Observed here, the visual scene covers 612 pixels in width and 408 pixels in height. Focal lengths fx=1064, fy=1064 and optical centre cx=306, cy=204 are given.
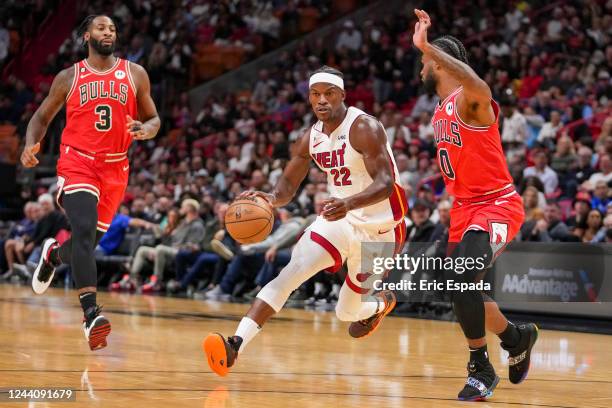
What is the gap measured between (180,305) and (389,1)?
13.7 meters

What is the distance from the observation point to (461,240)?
246 inches

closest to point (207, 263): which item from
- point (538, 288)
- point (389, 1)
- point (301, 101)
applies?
point (538, 288)

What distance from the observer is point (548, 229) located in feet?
39.8

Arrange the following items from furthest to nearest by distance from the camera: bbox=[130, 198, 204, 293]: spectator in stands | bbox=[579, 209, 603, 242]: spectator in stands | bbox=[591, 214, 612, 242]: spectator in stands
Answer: bbox=[130, 198, 204, 293]: spectator in stands
bbox=[579, 209, 603, 242]: spectator in stands
bbox=[591, 214, 612, 242]: spectator in stands

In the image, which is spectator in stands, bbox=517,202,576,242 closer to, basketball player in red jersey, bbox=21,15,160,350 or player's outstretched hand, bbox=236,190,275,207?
basketball player in red jersey, bbox=21,15,160,350

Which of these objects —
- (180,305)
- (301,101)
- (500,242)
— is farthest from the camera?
(301,101)

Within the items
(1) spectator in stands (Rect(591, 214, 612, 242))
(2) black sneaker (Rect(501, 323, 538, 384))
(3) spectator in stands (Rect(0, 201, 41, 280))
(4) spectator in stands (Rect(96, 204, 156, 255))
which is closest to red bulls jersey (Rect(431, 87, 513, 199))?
(2) black sneaker (Rect(501, 323, 538, 384))

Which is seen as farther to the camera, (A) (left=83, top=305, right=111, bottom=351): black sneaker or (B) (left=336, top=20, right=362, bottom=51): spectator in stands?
(B) (left=336, top=20, right=362, bottom=51): spectator in stands

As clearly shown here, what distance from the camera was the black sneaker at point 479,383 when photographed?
231 inches

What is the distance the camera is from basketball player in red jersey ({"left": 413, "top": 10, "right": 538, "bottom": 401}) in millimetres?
5965

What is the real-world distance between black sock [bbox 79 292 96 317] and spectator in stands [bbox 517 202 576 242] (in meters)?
6.23

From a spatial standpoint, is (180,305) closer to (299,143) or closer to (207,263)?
(207,263)

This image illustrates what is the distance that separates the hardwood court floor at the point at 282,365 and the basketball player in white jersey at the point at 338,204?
426 mm

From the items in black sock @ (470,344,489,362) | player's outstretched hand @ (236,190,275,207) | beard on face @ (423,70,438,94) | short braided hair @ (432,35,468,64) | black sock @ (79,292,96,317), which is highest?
short braided hair @ (432,35,468,64)
